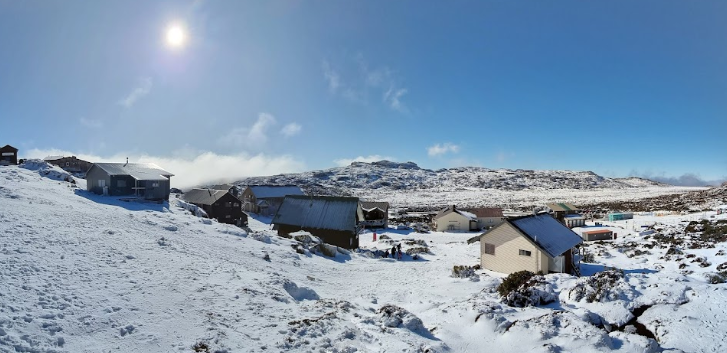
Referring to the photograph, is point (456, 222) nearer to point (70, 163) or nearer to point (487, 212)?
point (487, 212)

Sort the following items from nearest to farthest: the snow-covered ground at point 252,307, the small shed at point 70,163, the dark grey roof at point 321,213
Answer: the snow-covered ground at point 252,307 < the dark grey roof at point 321,213 < the small shed at point 70,163

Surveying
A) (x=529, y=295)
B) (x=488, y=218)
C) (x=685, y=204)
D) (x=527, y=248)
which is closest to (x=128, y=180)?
(x=527, y=248)

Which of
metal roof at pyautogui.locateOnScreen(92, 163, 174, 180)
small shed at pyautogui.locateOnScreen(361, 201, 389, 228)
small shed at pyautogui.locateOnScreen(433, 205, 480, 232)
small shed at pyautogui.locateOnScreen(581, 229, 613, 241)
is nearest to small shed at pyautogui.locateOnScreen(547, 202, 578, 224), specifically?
small shed at pyautogui.locateOnScreen(581, 229, 613, 241)

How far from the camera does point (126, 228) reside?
76.1 feet

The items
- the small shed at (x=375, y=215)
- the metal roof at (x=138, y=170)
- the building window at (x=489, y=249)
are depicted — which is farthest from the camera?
the small shed at (x=375, y=215)

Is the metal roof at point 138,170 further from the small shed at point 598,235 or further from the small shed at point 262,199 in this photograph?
the small shed at point 598,235

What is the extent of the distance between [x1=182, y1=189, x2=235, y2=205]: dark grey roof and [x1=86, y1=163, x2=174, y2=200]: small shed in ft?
31.0

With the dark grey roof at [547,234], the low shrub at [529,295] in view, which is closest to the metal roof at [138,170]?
the dark grey roof at [547,234]

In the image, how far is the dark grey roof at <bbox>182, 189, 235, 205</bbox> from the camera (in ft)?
182

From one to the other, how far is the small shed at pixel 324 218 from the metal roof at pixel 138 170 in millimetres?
15640

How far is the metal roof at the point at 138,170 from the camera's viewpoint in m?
41.9

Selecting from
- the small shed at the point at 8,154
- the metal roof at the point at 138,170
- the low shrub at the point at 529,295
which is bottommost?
the low shrub at the point at 529,295

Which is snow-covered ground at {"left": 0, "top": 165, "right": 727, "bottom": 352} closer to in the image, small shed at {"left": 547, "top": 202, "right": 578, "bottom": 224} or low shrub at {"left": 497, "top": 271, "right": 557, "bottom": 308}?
low shrub at {"left": 497, "top": 271, "right": 557, "bottom": 308}

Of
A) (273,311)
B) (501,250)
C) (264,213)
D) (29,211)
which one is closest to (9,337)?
(273,311)
